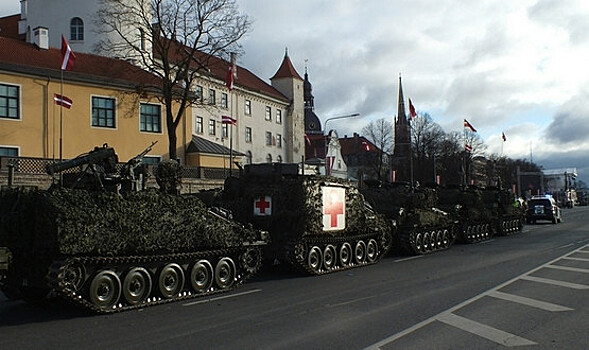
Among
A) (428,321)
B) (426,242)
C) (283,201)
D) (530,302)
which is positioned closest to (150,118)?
(426,242)

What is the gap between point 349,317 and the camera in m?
9.11

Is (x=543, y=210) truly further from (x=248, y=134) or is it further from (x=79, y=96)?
(x=248, y=134)

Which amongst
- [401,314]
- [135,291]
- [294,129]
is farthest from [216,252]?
[294,129]

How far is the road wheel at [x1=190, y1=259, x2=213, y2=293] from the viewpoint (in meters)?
Result: 11.3

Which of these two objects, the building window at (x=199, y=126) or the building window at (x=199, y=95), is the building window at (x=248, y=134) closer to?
the building window at (x=199, y=126)

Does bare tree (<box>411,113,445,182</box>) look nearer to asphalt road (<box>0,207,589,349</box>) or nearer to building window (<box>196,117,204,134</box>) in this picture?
building window (<box>196,117,204,134</box>)

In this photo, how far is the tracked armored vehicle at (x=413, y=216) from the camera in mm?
19844

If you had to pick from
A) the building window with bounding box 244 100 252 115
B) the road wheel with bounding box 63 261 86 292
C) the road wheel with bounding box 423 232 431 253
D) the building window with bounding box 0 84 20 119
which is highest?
the building window with bounding box 244 100 252 115

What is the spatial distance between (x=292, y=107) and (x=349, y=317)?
6984 centimetres

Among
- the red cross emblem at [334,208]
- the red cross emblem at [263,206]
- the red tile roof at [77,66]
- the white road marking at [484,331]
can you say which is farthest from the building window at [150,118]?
the white road marking at [484,331]

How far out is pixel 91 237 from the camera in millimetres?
9336

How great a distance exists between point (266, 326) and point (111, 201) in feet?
11.3

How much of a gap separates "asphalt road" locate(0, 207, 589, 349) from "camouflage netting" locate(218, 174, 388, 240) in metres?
1.25

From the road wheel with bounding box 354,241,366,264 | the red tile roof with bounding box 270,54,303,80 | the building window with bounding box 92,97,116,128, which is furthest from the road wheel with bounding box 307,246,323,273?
the red tile roof with bounding box 270,54,303,80
